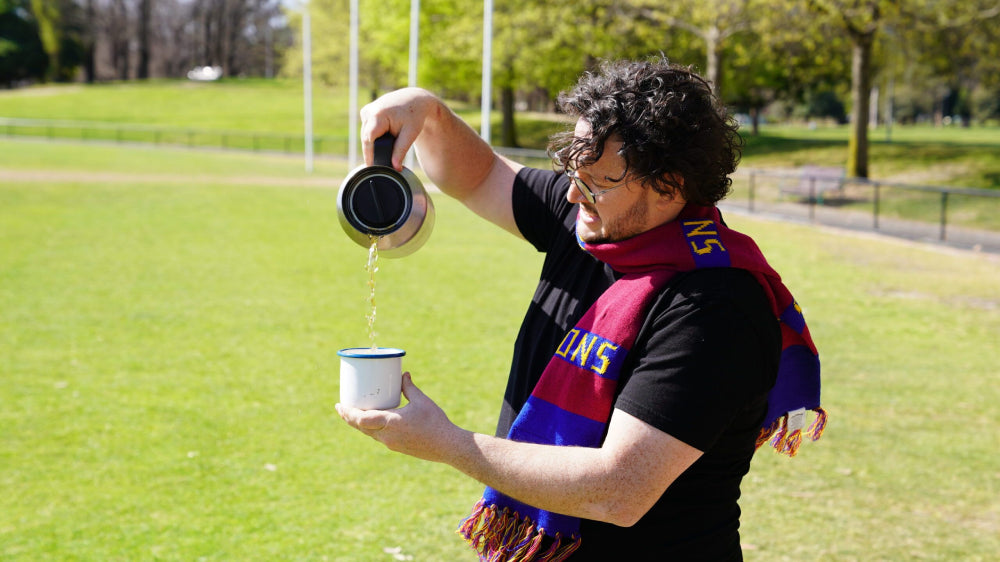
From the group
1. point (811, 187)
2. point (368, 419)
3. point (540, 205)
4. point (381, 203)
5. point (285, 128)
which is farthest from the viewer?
point (285, 128)

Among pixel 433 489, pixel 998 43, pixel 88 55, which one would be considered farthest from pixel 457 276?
pixel 88 55

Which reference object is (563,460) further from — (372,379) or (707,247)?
(707,247)

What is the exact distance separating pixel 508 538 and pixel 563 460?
19.8 inches

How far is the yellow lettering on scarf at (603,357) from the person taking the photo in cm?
214

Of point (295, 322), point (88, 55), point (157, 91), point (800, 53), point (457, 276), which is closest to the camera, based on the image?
point (295, 322)

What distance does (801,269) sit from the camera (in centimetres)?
1507

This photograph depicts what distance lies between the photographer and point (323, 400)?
24.6 feet

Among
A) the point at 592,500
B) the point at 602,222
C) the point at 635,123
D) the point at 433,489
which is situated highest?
A: the point at 635,123

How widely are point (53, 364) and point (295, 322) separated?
2585 millimetres

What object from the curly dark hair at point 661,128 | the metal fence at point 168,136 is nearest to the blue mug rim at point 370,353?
the curly dark hair at point 661,128

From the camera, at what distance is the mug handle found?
2.60m

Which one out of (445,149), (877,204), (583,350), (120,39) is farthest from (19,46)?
(583,350)

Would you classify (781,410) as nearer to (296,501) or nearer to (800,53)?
(296,501)

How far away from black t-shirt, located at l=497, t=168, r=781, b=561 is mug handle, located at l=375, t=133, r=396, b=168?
52 centimetres
